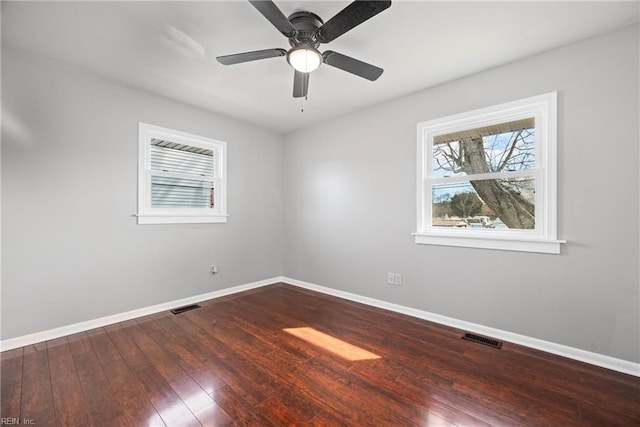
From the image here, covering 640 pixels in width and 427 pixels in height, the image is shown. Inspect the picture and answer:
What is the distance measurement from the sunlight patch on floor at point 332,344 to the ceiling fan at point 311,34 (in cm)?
228

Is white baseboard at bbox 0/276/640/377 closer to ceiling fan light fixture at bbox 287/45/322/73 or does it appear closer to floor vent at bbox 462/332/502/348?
floor vent at bbox 462/332/502/348

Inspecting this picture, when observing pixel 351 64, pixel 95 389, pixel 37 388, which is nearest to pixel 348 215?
pixel 351 64

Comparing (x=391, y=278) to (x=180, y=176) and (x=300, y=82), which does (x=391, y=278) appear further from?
(x=180, y=176)

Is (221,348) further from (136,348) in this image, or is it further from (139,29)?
(139,29)

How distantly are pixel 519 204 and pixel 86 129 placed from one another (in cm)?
431

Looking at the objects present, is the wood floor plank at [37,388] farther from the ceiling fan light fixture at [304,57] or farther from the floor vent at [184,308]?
the ceiling fan light fixture at [304,57]

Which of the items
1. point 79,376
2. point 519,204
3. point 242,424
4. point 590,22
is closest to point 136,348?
point 79,376

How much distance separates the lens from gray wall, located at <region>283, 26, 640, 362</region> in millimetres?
2059

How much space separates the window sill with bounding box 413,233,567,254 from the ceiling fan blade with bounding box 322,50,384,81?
5.83 ft

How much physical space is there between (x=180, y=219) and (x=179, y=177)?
21.2 inches

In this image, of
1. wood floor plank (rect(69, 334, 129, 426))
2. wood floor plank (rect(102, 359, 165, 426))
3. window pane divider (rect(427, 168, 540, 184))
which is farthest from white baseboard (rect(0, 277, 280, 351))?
window pane divider (rect(427, 168, 540, 184))

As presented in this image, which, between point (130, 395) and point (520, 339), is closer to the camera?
point (130, 395)

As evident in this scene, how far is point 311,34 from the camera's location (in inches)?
75.9

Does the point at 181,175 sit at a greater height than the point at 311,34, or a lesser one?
lesser
